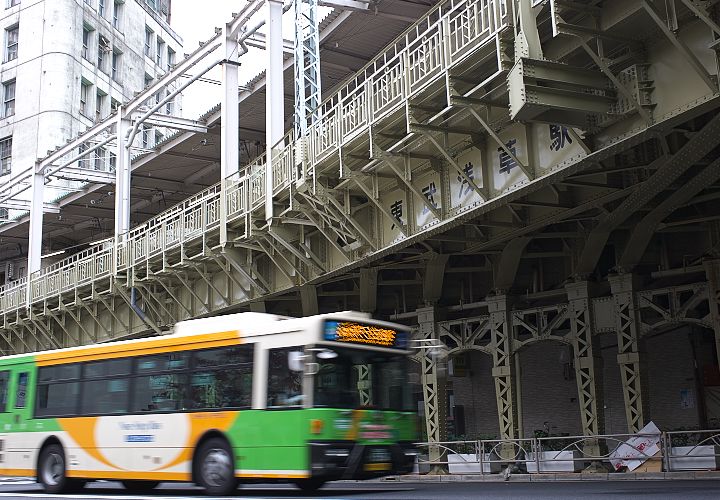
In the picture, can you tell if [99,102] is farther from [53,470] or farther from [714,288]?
[714,288]

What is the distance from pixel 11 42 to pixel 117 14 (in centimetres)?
714

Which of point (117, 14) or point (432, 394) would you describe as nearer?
point (432, 394)

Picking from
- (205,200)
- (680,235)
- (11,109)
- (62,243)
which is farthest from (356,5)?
(11,109)

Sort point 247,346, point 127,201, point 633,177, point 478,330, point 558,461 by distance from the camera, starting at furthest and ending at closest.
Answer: point 127,201 < point 478,330 < point 558,461 < point 633,177 < point 247,346

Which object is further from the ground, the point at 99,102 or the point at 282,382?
the point at 99,102

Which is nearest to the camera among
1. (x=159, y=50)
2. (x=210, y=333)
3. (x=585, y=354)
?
(x=210, y=333)

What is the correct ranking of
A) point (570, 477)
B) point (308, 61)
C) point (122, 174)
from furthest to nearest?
point (122, 174), point (308, 61), point (570, 477)

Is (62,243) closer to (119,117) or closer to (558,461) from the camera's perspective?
(119,117)

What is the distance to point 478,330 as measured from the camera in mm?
25359

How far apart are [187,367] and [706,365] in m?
16.7

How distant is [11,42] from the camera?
5834cm

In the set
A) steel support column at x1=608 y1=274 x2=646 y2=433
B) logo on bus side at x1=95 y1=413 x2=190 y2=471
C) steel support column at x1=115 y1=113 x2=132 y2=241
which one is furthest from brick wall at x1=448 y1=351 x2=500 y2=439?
logo on bus side at x1=95 y1=413 x2=190 y2=471

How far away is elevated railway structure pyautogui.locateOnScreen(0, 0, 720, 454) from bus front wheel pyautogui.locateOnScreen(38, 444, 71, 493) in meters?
7.20

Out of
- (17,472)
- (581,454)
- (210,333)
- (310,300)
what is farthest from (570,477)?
(17,472)
